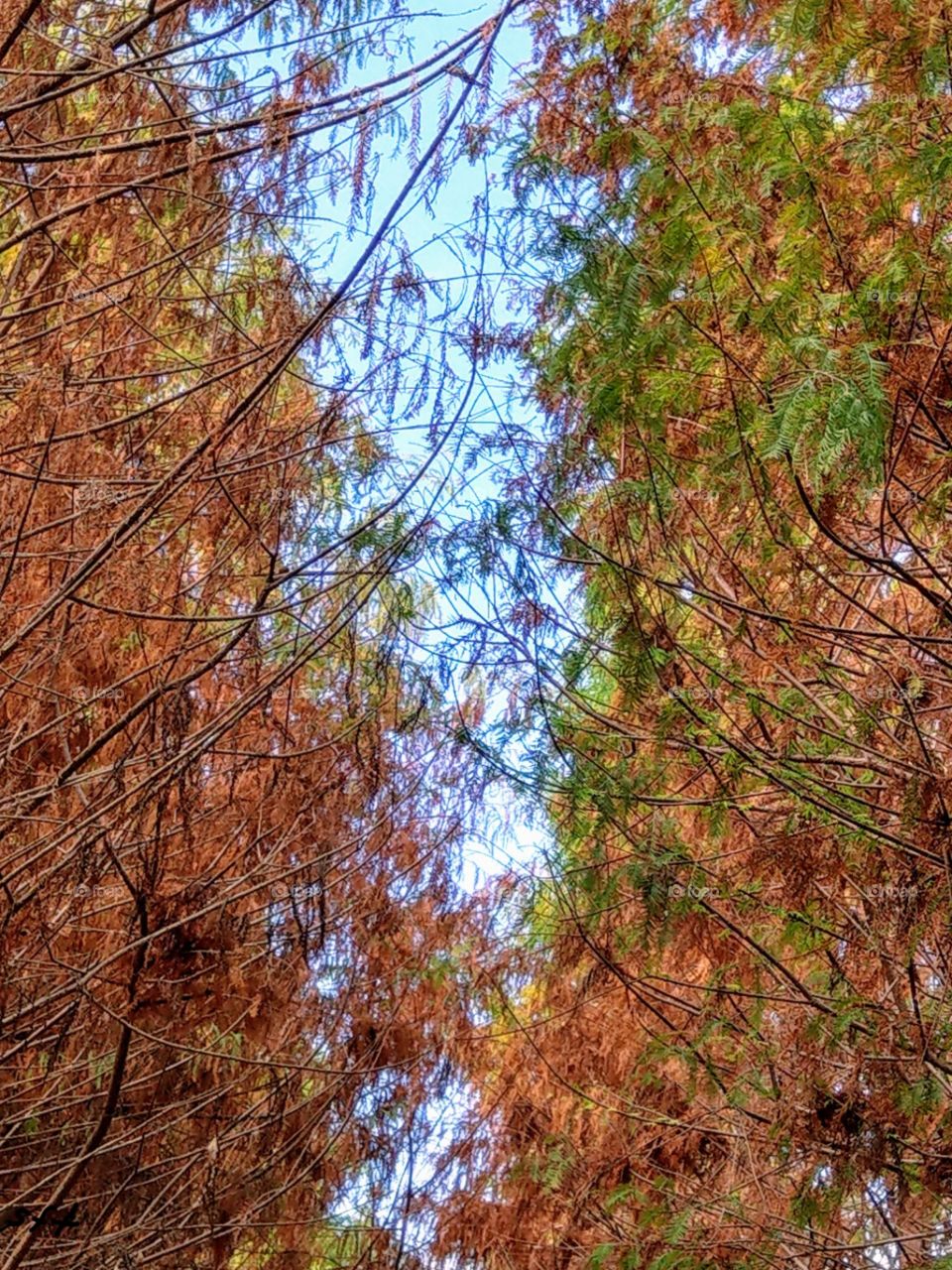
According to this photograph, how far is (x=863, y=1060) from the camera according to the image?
3.89 metres

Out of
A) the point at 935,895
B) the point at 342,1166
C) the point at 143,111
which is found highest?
the point at 143,111

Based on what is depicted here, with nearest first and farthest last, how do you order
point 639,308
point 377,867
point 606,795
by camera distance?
point 639,308, point 606,795, point 377,867

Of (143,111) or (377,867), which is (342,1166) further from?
(143,111)

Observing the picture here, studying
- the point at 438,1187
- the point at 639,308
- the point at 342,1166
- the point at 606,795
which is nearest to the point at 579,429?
the point at 639,308

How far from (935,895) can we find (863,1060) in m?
0.52

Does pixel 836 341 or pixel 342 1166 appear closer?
pixel 836 341

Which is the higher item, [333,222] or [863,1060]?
[333,222]

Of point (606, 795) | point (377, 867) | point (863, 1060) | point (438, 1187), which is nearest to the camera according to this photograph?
point (863, 1060)

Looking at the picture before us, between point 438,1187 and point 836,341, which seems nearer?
point 836,341

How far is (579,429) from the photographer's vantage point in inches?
204

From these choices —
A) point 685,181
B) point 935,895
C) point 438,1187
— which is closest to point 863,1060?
point 935,895

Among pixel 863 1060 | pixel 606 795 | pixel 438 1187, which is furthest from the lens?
pixel 438 1187

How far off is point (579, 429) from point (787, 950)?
2.37 meters

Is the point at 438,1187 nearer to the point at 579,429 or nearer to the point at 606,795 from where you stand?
the point at 606,795
